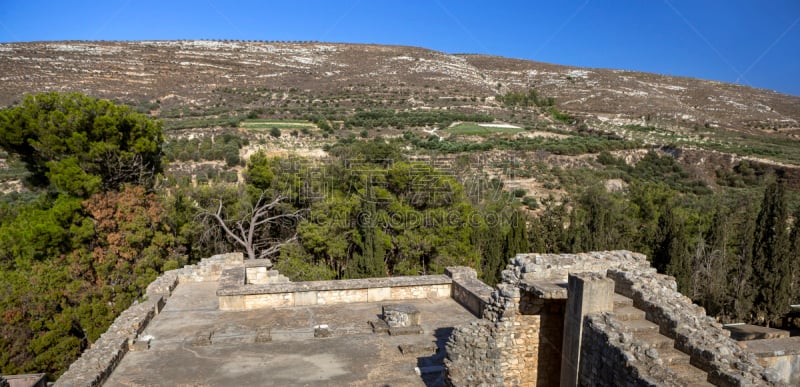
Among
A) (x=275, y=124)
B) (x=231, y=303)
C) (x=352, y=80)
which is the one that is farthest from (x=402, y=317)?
(x=352, y=80)

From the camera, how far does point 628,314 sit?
6.49 metres

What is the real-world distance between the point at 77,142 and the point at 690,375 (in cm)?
1870

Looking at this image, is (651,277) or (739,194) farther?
(739,194)

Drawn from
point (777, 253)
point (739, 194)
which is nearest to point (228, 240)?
point (777, 253)

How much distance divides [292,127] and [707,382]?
37.3 metres

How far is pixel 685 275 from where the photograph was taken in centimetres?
1967

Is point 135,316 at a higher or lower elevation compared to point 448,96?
lower

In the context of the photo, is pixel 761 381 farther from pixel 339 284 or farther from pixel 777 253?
pixel 777 253

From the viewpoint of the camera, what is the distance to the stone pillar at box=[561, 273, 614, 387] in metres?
6.43

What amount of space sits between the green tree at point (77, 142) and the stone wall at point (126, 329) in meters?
6.20

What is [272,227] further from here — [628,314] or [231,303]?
[628,314]

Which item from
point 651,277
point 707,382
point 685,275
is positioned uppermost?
point 651,277

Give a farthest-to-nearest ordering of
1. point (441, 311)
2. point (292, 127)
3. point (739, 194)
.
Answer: point (292, 127), point (739, 194), point (441, 311)

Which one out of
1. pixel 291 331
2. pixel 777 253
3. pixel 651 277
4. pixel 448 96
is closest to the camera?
pixel 651 277
